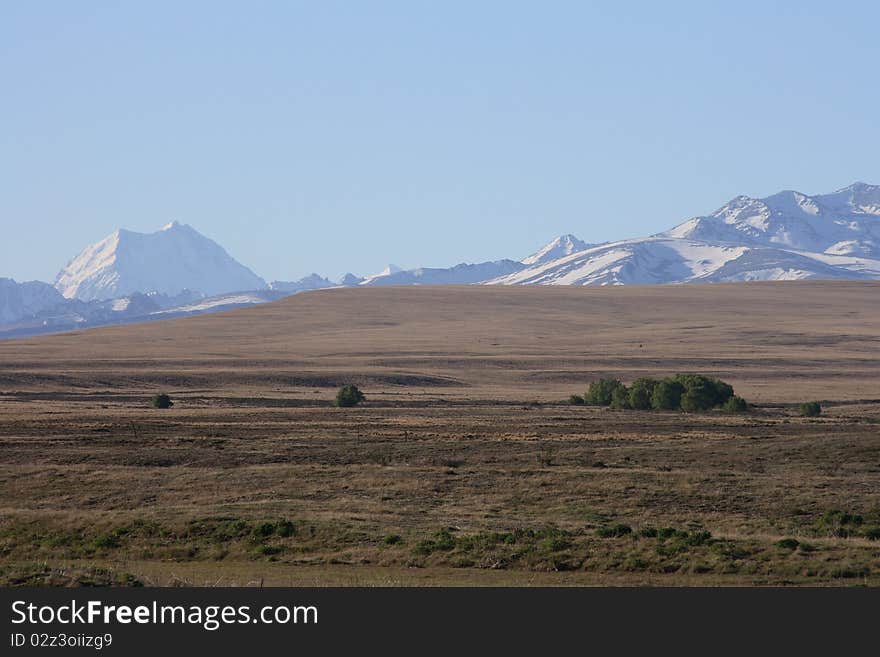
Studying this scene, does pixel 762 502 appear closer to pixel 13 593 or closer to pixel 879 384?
pixel 13 593

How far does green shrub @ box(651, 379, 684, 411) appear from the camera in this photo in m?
78.9

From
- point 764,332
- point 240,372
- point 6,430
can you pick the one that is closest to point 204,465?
point 6,430

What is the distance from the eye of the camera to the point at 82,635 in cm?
1683

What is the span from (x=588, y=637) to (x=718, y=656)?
1697 millimetres

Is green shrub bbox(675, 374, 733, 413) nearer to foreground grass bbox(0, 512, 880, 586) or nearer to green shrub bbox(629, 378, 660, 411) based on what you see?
green shrub bbox(629, 378, 660, 411)

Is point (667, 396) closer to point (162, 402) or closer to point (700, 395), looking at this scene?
point (700, 395)

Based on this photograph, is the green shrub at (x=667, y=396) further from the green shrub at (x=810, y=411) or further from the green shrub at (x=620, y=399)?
the green shrub at (x=810, y=411)

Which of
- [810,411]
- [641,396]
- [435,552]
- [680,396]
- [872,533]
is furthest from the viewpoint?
[641,396]

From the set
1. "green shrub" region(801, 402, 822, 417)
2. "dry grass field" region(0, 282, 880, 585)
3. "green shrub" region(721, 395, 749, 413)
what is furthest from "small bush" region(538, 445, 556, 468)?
"green shrub" region(721, 395, 749, 413)

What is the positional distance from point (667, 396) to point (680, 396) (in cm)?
109

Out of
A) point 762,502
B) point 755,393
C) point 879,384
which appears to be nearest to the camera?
point 762,502

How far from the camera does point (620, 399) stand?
80938 millimetres

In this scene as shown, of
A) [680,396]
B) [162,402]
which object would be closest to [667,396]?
[680,396]

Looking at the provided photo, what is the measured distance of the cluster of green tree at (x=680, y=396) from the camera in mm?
77938
